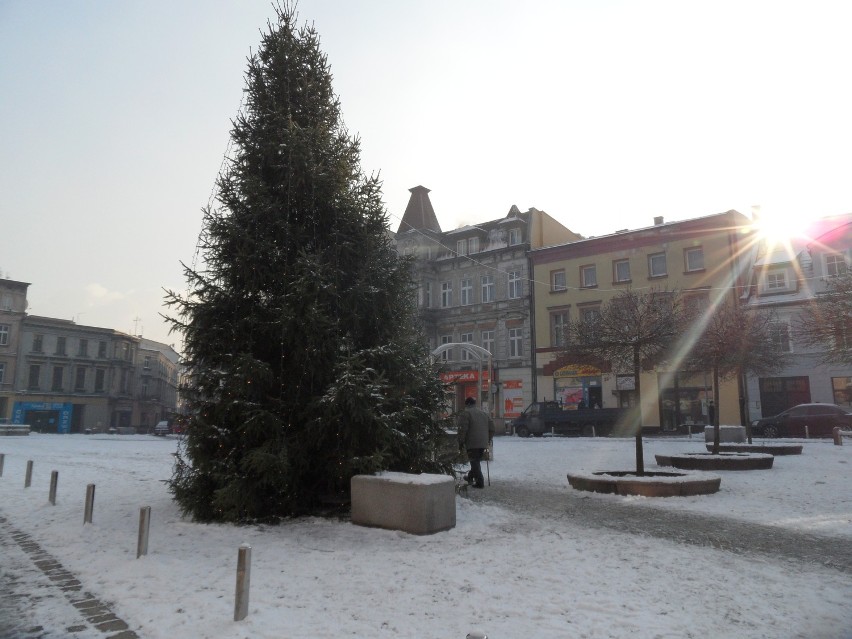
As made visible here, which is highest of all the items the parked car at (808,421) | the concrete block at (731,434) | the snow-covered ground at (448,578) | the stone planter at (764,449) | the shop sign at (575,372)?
the shop sign at (575,372)

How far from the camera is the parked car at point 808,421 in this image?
89.8 feet

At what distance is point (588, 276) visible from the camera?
40.2 metres

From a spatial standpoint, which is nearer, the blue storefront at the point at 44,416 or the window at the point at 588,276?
the window at the point at 588,276

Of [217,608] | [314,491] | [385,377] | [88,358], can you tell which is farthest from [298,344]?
[88,358]

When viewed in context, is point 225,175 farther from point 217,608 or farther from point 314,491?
point 217,608

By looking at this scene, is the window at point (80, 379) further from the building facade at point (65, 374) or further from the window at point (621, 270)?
the window at point (621, 270)

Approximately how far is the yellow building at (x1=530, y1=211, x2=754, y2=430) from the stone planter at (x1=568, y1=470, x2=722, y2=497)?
19.8m

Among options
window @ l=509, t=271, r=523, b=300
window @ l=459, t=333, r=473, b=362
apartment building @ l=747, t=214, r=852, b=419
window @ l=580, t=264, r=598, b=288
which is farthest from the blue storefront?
apartment building @ l=747, t=214, r=852, b=419

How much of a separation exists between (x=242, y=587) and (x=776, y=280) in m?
→ 36.7

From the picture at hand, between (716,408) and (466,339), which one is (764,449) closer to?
(716,408)

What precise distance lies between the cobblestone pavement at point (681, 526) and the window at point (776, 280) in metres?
28.4

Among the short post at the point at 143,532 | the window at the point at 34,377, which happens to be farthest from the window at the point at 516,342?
the window at the point at 34,377

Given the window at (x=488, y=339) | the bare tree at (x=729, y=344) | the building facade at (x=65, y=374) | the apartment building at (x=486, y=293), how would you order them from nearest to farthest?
the bare tree at (x=729, y=344) < the apartment building at (x=486, y=293) < the window at (x=488, y=339) < the building facade at (x=65, y=374)

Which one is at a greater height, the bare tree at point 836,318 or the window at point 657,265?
the window at point 657,265
